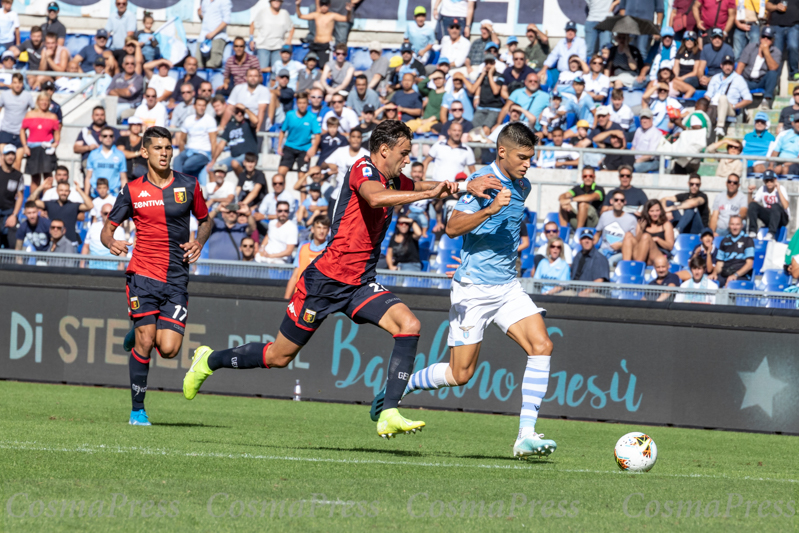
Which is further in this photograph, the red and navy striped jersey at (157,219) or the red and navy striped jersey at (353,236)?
the red and navy striped jersey at (157,219)

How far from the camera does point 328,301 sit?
7520mm

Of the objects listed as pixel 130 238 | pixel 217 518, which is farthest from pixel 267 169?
pixel 217 518

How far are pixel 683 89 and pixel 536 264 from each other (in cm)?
648

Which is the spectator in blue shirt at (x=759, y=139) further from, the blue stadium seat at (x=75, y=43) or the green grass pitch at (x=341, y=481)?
the blue stadium seat at (x=75, y=43)

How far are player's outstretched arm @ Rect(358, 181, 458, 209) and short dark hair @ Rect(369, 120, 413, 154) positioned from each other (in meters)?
0.44

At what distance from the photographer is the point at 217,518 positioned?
184 inches

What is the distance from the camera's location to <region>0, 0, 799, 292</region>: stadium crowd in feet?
48.9

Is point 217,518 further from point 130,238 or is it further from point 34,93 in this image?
point 34,93

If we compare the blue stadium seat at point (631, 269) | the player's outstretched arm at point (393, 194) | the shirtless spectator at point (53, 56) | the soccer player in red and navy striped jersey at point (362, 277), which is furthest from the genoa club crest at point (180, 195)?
the shirtless spectator at point (53, 56)

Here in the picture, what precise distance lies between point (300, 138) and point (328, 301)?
1061 centimetres

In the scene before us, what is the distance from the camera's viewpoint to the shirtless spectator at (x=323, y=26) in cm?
2148

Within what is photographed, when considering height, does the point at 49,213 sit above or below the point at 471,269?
below

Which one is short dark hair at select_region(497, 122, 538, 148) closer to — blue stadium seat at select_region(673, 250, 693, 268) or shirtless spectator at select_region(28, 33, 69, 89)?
blue stadium seat at select_region(673, 250, 693, 268)

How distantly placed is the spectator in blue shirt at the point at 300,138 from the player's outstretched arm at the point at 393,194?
1052 cm
